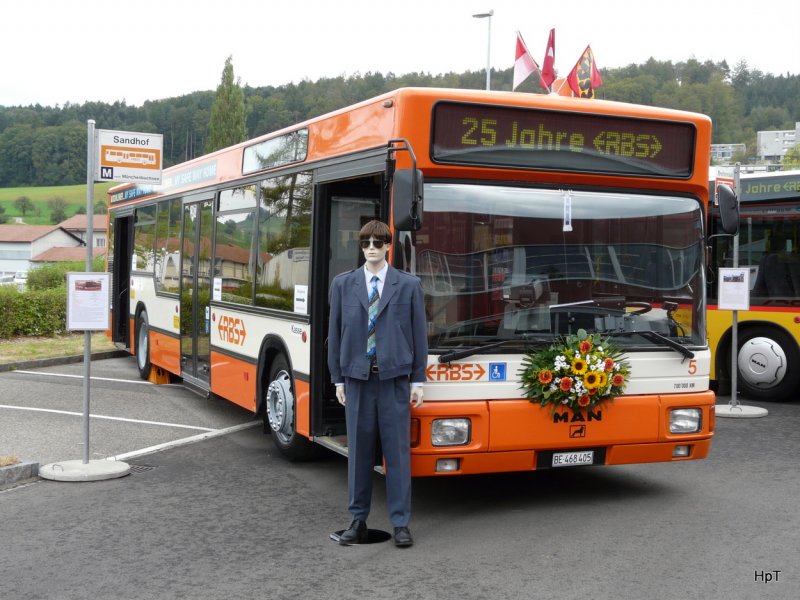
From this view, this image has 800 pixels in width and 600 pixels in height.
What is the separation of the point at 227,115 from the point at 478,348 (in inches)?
2802

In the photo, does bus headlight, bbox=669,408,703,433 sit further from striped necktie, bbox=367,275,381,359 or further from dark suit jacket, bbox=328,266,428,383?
striped necktie, bbox=367,275,381,359

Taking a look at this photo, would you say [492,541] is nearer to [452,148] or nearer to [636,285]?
[636,285]

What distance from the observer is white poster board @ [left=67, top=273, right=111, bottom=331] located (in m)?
8.31

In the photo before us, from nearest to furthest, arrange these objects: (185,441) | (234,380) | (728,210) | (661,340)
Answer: (661,340) → (728,210) → (185,441) → (234,380)

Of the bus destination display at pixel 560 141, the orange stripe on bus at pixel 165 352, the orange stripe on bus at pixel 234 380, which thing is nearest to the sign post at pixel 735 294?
the bus destination display at pixel 560 141

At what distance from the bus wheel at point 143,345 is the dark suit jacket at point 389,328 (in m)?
8.59

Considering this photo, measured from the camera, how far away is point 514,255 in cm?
659

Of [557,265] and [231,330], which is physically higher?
[557,265]

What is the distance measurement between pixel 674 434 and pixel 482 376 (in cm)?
155

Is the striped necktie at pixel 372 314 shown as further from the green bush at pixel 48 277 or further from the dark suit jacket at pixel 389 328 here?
the green bush at pixel 48 277

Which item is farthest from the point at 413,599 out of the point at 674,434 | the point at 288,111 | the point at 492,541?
the point at 288,111

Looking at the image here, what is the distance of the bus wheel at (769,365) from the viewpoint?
13.1 meters

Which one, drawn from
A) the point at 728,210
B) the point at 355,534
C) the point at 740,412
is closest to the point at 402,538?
the point at 355,534

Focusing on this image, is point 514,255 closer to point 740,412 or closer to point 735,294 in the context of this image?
point 735,294
